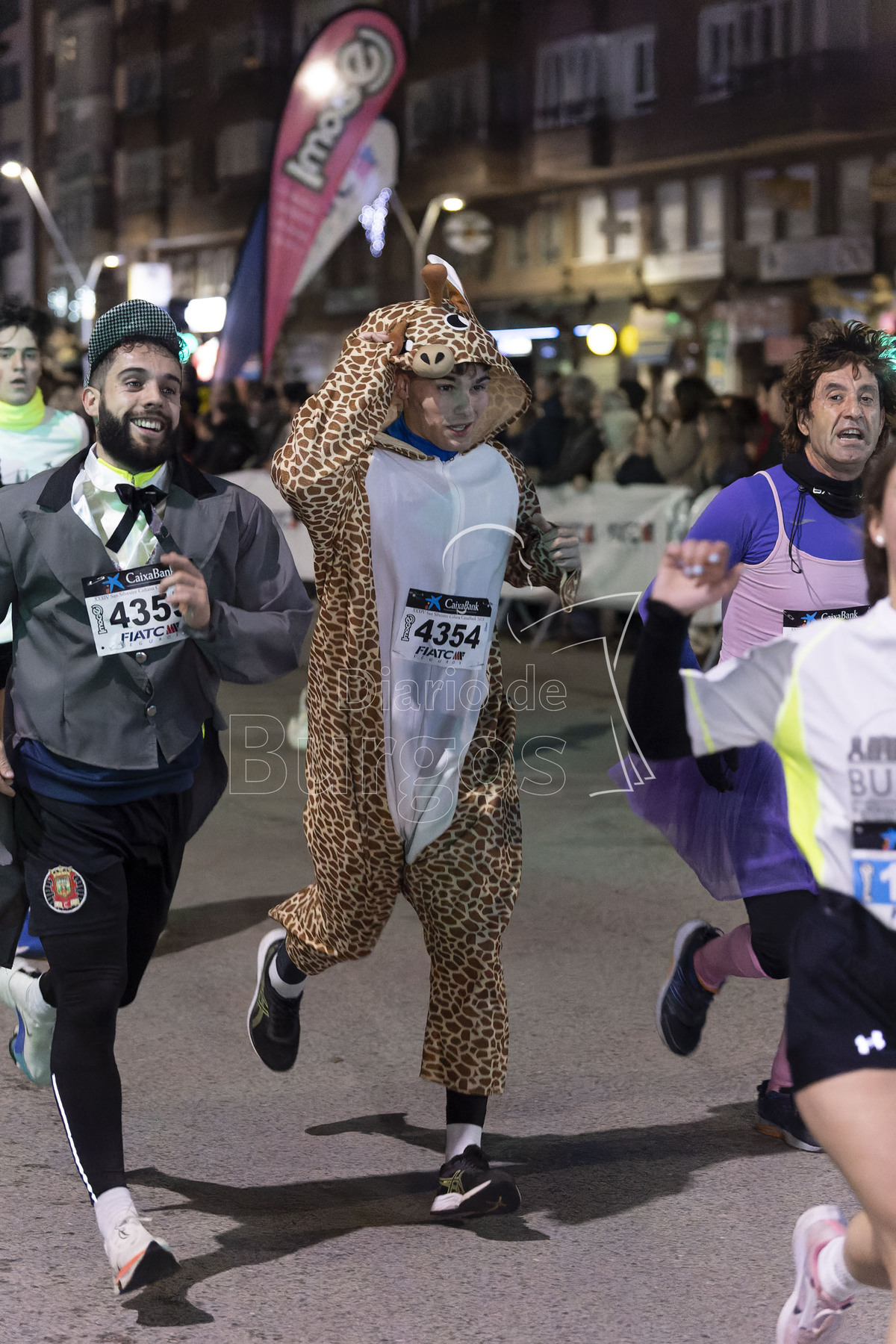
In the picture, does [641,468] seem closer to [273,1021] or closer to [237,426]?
[237,426]

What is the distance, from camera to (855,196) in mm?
29219

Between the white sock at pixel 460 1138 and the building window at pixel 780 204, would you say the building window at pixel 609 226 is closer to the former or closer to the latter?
the building window at pixel 780 204

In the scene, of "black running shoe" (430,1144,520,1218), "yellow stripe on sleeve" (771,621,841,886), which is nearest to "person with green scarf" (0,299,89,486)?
"black running shoe" (430,1144,520,1218)

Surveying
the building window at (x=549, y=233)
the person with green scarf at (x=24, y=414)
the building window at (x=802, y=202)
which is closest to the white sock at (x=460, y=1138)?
the person with green scarf at (x=24, y=414)

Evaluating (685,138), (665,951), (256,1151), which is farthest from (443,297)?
(685,138)

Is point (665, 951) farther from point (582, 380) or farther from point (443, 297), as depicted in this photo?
point (582, 380)

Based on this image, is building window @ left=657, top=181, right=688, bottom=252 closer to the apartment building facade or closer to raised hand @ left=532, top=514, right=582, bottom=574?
the apartment building facade

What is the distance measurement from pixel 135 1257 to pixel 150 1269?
1.4 inches

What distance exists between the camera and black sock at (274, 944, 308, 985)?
4.32 meters

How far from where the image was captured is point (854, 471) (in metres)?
4.25

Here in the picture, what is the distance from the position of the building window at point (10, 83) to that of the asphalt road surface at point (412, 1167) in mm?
71710

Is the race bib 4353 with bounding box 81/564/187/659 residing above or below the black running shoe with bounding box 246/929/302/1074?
above

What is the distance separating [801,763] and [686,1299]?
1.36 meters

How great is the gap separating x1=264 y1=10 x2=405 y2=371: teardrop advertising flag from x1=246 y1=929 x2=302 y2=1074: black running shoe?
1096 centimetres
